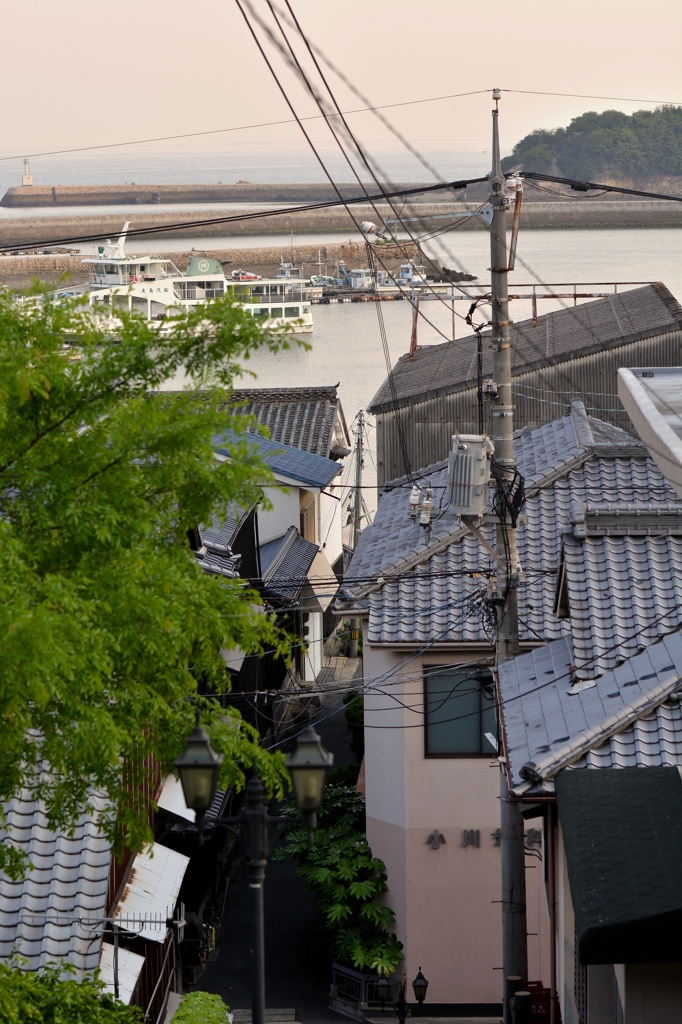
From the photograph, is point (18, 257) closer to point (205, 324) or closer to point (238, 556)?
point (238, 556)

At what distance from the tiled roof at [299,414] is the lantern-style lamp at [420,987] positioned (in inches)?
519

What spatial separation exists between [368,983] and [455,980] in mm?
1121

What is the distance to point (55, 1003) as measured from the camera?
6906 mm

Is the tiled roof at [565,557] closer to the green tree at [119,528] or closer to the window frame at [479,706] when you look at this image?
the window frame at [479,706]

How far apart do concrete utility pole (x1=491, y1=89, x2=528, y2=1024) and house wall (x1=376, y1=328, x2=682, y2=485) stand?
13086 mm

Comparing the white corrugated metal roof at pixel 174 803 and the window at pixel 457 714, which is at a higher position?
the window at pixel 457 714

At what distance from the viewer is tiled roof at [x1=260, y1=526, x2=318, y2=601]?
1930 cm

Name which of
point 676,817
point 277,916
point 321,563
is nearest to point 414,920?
point 277,916

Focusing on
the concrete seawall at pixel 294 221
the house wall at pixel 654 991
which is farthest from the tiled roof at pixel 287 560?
the concrete seawall at pixel 294 221

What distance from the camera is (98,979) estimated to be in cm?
808

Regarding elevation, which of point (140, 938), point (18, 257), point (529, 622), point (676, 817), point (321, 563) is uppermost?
point (18, 257)

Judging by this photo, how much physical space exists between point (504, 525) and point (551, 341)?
1646 cm

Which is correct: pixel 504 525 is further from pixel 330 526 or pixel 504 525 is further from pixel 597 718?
pixel 330 526

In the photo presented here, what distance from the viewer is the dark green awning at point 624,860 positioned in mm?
5691
